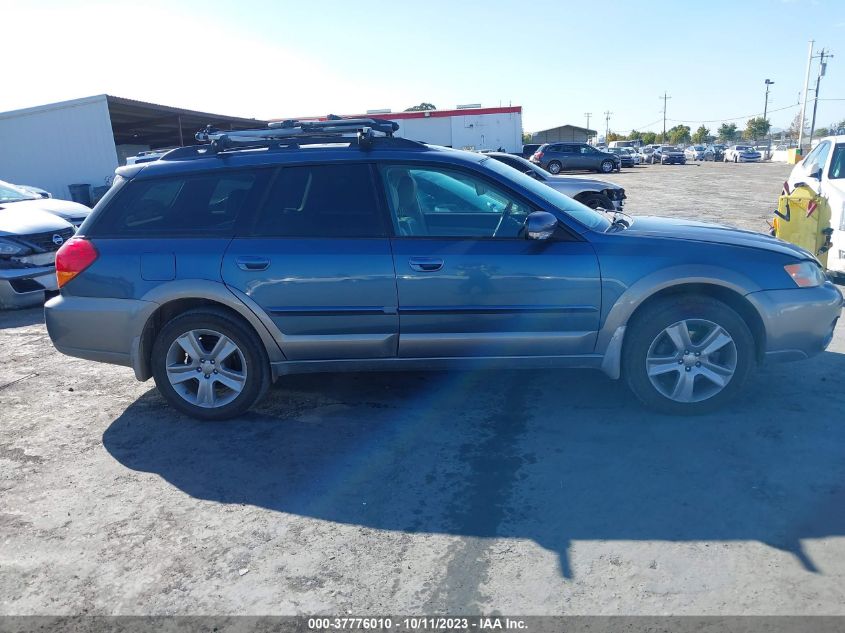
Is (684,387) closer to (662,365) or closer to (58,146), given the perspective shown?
(662,365)

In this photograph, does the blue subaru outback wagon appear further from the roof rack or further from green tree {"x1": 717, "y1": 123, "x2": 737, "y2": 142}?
green tree {"x1": 717, "y1": 123, "x2": 737, "y2": 142}

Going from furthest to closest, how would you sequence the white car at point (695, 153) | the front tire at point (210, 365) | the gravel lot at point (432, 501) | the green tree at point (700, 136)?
the green tree at point (700, 136) < the white car at point (695, 153) < the front tire at point (210, 365) < the gravel lot at point (432, 501)

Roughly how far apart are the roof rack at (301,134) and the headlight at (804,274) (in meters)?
2.80

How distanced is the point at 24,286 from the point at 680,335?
7513mm

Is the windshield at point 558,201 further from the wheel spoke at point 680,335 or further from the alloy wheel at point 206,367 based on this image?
the alloy wheel at point 206,367

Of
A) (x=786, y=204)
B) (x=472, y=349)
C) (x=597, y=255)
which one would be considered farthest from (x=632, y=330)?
(x=786, y=204)

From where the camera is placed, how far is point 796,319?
4.09 m

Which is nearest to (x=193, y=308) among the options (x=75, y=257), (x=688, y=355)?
(x=75, y=257)

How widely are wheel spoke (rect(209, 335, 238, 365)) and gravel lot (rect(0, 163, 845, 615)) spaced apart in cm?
46

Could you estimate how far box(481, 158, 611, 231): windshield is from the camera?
4.30 metres

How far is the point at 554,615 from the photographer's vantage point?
257cm

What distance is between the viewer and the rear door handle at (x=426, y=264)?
4.11 m

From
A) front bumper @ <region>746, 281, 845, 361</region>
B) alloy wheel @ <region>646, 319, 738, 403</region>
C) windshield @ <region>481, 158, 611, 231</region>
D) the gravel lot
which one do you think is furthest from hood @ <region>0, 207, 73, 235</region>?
A: front bumper @ <region>746, 281, 845, 361</region>

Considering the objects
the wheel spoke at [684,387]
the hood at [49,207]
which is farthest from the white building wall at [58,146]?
the wheel spoke at [684,387]
